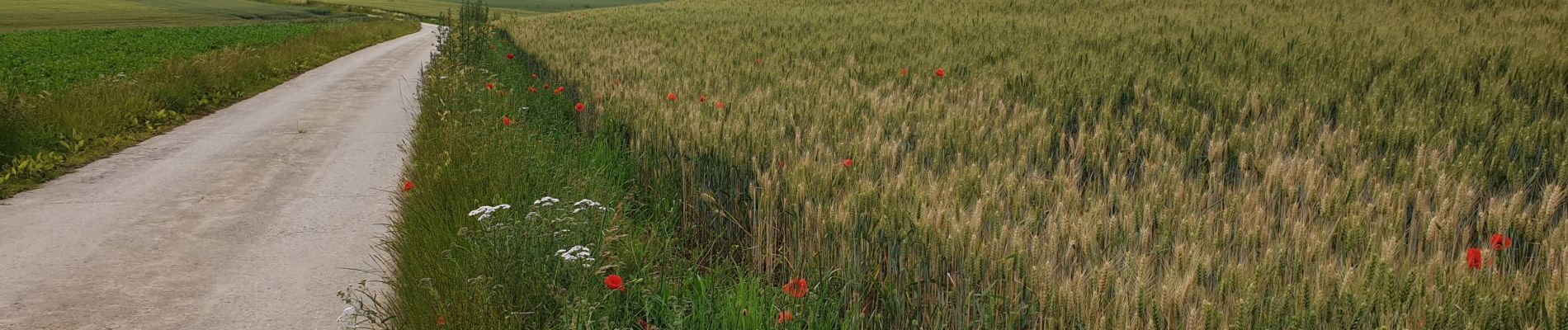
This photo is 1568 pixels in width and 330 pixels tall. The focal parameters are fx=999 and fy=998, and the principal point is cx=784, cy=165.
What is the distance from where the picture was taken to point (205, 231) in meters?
5.54

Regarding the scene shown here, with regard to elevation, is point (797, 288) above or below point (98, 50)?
above

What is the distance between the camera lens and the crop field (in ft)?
7.09

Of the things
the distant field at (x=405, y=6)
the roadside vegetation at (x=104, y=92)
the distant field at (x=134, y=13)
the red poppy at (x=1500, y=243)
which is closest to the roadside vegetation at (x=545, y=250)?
the red poppy at (x=1500, y=243)

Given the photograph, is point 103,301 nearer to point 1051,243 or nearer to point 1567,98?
point 1051,243

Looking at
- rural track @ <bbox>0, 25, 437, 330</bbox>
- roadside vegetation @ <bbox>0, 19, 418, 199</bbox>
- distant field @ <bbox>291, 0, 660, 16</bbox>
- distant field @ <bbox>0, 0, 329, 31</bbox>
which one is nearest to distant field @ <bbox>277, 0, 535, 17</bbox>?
distant field @ <bbox>291, 0, 660, 16</bbox>

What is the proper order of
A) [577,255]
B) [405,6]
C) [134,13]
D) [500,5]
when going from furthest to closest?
[500,5] → [405,6] → [134,13] → [577,255]

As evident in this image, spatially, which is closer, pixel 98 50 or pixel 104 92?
pixel 104 92

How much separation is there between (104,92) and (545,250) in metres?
9.66

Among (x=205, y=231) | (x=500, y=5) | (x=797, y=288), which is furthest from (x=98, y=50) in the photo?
(x=500, y=5)

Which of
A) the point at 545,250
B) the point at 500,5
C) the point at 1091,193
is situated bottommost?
the point at 545,250

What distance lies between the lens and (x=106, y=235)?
5.43 m

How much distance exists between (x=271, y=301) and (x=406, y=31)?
150 ft

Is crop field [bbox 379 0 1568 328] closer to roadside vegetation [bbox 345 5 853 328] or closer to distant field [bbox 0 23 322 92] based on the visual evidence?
roadside vegetation [bbox 345 5 853 328]

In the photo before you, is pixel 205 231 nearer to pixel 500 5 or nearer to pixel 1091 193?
pixel 1091 193
